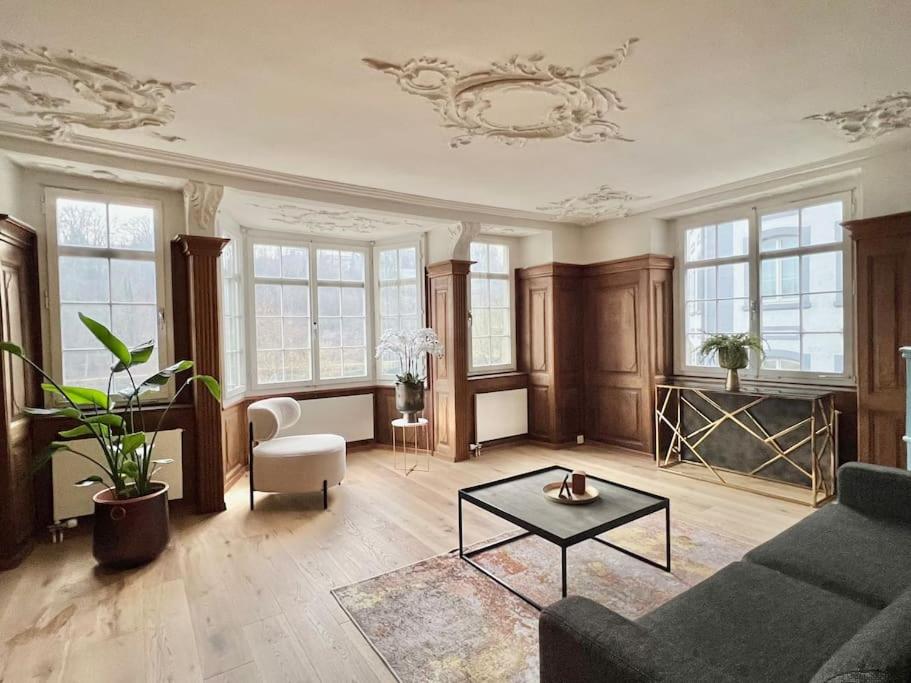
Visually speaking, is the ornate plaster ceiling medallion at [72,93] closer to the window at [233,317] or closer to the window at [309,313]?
the window at [233,317]

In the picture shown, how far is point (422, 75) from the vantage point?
233 cm

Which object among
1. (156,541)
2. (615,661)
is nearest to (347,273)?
(156,541)

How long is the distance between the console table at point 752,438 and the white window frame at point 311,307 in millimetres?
3240

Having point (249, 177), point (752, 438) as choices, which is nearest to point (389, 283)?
point (249, 177)

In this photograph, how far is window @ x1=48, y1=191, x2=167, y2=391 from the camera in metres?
3.38

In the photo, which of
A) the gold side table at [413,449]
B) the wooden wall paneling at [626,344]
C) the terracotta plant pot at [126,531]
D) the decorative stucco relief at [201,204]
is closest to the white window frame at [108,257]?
the decorative stucco relief at [201,204]

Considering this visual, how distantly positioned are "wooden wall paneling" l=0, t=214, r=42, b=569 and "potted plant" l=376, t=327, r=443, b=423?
2626 millimetres

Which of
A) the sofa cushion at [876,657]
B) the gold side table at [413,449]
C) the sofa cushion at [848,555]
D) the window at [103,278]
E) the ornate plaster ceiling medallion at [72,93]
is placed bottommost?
the gold side table at [413,449]

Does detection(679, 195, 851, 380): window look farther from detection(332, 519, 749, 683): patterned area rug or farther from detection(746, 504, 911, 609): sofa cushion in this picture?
detection(746, 504, 911, 609): sofa cushion

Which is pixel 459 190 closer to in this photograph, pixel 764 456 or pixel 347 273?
pixel 347 273

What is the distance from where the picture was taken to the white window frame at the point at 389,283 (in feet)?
17.7

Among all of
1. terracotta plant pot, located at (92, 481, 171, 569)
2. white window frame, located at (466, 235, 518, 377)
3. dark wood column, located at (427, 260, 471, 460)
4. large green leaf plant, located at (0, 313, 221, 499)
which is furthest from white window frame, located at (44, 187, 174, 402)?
white window frame, located at (466, 235, 518, 377)

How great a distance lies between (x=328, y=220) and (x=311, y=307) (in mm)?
1027

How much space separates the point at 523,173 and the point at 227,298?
2729 millimetres
